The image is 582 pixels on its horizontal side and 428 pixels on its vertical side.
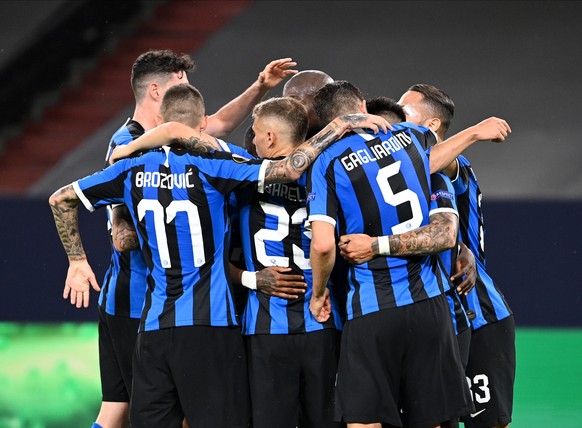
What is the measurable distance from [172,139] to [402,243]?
968 mm

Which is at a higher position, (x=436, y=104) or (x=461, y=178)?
(x=436, y=104)

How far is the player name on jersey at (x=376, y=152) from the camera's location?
141 inches

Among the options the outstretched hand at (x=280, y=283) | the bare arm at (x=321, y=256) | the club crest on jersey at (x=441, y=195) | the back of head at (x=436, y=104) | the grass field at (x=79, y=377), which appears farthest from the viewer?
the grass field at (x=79, y=377)

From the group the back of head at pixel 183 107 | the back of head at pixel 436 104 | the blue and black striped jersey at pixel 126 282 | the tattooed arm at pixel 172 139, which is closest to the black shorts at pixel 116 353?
the blue and black striped jersey at pixel 126 282

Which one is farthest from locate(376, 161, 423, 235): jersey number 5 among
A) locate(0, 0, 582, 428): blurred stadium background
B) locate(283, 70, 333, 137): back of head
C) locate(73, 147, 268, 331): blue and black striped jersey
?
locate(0, 0, 582, 428): blurred stadium background

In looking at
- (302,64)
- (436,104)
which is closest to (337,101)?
(436,104)

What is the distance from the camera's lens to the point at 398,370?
3578mm

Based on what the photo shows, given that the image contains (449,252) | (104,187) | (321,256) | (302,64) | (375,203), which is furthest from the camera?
(302,64)

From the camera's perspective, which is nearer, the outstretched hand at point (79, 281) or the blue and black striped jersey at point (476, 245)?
the outstretched hand at point (79, 281)

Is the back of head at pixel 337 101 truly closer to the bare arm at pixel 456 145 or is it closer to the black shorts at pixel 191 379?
the bare arm at pixel 456 145

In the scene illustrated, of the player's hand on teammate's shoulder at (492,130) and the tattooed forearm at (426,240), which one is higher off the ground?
the player's hand on teammate's shoulder at (492,130)

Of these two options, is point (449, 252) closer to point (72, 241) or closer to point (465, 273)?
point (465, 273)

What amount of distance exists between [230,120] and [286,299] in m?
1.54

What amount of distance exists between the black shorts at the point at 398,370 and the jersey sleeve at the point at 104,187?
106cm
